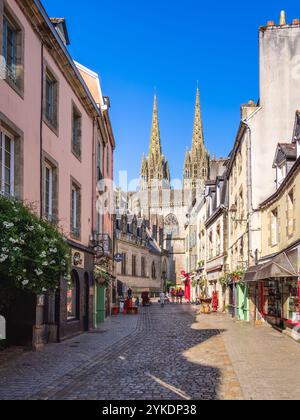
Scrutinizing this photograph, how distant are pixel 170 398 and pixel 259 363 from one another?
12.9 feet

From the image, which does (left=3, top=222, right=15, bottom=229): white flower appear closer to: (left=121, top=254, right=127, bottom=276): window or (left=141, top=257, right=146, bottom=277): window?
(left=121, top=254, right=127, bottom=276): window

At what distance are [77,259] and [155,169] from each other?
4238 inches

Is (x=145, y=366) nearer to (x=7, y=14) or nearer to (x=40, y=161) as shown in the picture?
(x=40, y=161)

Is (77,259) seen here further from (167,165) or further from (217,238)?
(167,165)

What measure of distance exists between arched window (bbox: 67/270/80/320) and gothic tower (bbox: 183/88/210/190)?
99556 mm

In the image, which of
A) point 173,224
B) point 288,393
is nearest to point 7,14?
point 288,393

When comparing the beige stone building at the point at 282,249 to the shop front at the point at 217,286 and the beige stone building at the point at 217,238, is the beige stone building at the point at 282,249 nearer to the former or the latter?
the beige stone building at the point at 217,238

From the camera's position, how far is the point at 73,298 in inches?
739

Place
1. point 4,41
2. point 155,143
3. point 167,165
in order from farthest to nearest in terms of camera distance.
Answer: point 155,143 < point 167,165 < point 4,41

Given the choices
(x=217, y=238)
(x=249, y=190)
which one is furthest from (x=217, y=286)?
(x=249, y=190)

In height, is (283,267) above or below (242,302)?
above

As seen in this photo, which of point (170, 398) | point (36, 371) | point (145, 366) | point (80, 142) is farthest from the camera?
point (80, 142)

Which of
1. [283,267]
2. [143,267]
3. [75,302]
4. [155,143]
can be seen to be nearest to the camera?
[283,267]
